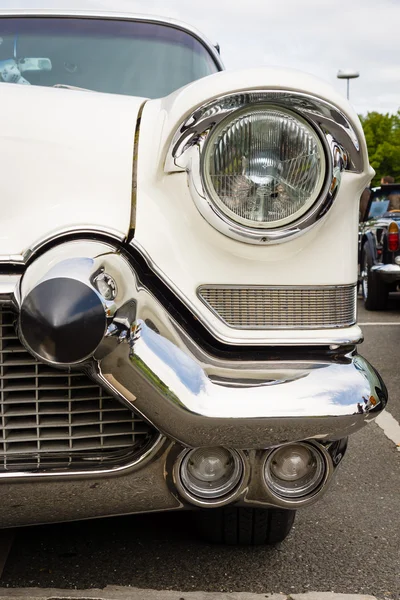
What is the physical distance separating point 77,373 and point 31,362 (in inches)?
4.1

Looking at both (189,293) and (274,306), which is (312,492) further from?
(189,293)

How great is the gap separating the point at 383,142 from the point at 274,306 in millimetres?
39404

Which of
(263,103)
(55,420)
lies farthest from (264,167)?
(55,420)

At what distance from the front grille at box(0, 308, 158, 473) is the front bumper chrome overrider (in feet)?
0.37

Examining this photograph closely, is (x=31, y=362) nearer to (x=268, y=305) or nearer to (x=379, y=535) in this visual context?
(x=268, y=305)

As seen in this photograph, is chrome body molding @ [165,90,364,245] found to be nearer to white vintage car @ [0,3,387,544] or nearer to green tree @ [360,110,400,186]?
white vintage car @ [0,3,387,544]

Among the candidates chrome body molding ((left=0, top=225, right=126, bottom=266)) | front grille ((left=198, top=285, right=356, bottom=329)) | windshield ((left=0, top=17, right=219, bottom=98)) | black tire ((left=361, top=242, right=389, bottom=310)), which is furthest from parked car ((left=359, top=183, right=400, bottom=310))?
chrome body molding ((left=0, top=225, right=126, bottom=266))

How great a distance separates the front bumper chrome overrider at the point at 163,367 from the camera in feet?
4.83

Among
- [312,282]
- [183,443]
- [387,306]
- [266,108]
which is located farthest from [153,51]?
[387,306]

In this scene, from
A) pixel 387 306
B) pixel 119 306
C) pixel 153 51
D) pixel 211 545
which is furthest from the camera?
Answer: pixel 387 306

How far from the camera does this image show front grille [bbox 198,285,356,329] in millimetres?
1669

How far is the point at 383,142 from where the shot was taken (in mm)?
38969

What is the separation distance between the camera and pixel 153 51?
2.98 metres

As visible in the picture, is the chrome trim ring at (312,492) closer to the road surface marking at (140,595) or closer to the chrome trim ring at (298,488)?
the chrome trim ring at (298,488)
